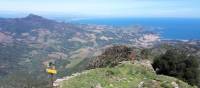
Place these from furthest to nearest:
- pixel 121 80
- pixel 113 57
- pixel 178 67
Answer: pixel 113 57 → pixel 178 67 → pixel 121 80

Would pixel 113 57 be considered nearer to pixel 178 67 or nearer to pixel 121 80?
pixel 178 67

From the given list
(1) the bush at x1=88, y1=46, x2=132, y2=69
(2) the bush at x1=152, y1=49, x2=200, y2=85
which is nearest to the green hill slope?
(2) the bush at x1=152, y1=49, x2=200, y2=85

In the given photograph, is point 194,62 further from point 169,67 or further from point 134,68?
point 134,68

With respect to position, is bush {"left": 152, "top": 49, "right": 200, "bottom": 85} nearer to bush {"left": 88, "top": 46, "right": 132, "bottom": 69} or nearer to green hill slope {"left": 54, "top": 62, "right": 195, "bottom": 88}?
bush {"left": 88, "top": 46, "right": 132, "bottom": 69}

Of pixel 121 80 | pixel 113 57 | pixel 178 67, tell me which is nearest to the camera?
pixel 121 80

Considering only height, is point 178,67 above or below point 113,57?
below

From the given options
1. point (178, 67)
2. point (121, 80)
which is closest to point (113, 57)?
point (178, 67)

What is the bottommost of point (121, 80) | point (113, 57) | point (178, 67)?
point (178, 67)
